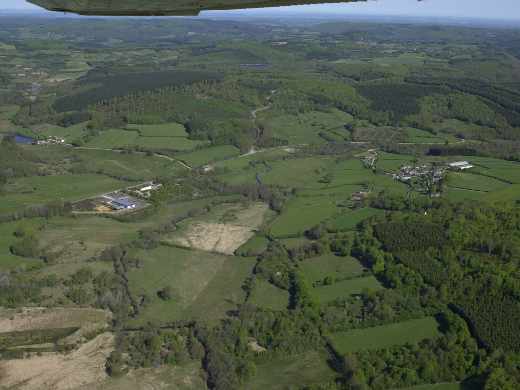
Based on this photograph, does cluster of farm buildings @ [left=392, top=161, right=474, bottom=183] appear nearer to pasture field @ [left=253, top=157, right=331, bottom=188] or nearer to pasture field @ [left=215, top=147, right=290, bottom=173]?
pasture field @ [left=253, top=157, right=331, bottom=188]

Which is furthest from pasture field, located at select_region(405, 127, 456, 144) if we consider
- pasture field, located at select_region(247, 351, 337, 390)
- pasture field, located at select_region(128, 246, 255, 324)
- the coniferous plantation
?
pasture field, located at select_region(247, 351, 337, 390)

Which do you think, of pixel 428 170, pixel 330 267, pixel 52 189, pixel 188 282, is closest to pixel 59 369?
pixel 188 282

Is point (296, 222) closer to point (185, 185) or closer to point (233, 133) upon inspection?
point (185, 185)

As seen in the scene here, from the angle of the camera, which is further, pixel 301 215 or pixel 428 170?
pixel 428 170

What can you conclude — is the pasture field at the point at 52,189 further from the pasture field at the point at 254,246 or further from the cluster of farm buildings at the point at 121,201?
the pasture field at the point at 254,246

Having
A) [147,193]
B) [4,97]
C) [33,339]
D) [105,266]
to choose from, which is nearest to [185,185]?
[147,193]

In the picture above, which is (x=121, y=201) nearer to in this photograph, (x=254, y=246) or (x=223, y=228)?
(x=223, y=228)
